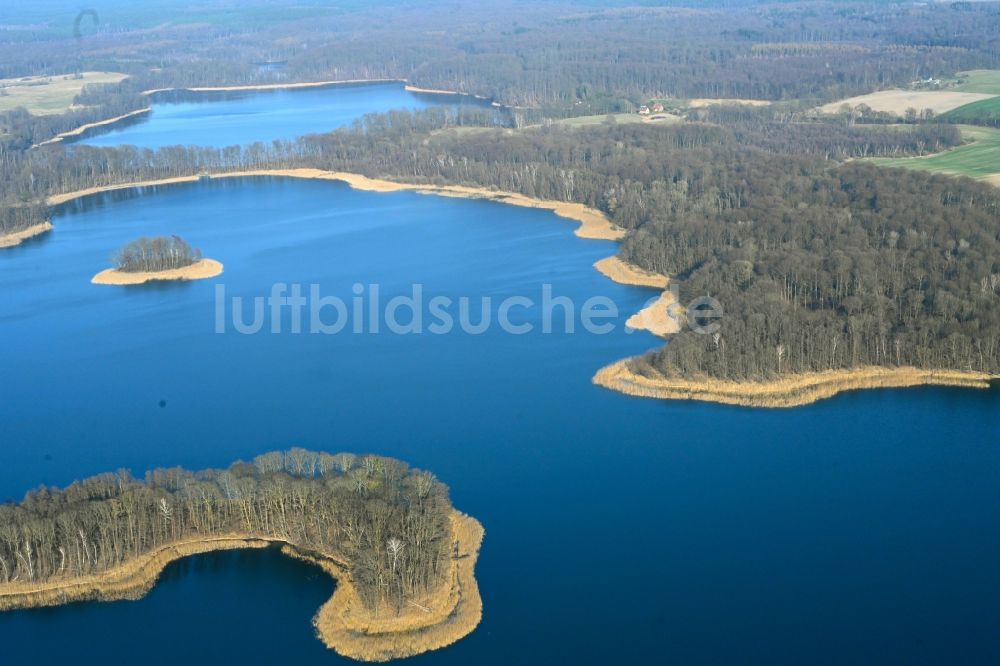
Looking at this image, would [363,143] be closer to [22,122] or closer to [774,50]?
[22,122]

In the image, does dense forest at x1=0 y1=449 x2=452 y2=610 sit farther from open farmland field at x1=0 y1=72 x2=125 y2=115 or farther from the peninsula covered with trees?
open farmland field at x1=0 y1=72 x2=125 y2=115

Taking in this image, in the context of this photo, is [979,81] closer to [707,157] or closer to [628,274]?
[707,157]

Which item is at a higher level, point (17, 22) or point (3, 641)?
point (17, 22)

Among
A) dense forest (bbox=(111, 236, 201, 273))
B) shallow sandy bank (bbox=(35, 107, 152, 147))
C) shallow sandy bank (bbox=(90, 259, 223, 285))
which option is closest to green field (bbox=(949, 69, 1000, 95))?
shallow sandy bank (bbox=(90, 259, 223, 285))

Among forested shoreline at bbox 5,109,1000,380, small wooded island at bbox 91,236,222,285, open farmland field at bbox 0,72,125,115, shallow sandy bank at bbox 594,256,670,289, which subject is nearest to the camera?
forested shoreline at bbox 5,109,1000,380

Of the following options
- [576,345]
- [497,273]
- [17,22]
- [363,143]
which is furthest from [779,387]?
[17,22]

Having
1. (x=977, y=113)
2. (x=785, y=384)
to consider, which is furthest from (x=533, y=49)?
(x=785, y=384)
